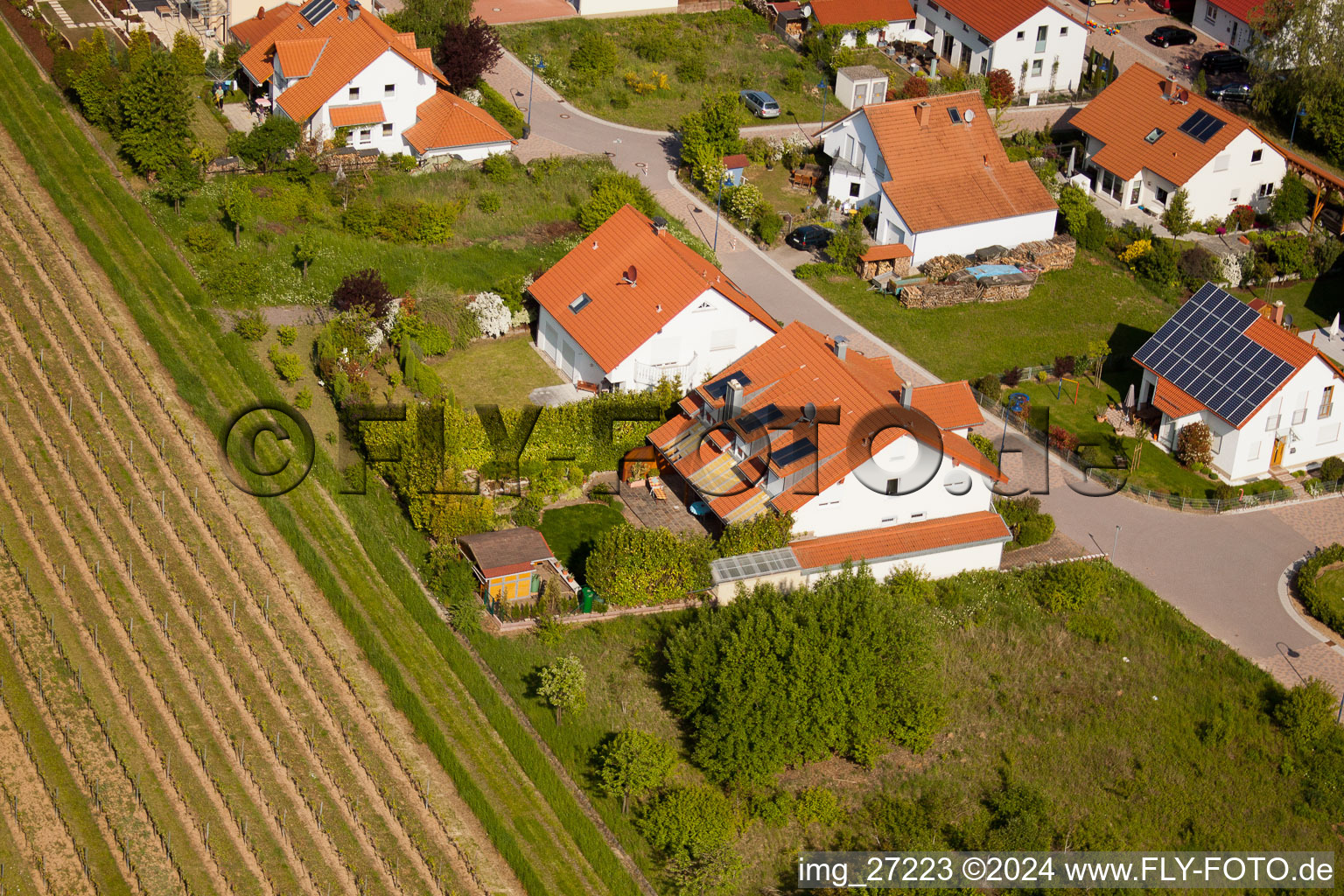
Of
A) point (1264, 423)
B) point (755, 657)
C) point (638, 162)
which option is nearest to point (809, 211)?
point (638, 162)

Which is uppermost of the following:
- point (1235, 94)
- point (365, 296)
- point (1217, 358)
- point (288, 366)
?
point (365, 296)

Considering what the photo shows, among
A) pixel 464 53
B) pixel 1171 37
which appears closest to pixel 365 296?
pixel 464 53

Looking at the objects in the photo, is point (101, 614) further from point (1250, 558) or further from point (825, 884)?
point (1250, 558)

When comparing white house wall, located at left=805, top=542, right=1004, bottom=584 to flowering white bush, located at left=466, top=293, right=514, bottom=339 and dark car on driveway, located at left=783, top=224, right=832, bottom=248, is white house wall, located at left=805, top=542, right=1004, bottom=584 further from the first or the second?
dark car on driveway, located at left=783, top=224, right=832, bottom=248

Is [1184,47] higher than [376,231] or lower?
lower

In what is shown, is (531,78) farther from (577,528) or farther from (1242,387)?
(1242,387)

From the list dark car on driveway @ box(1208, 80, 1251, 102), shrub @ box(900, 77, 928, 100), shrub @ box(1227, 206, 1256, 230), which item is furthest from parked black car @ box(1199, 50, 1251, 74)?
shrub @ box(1227, 206, 1256, 230)
